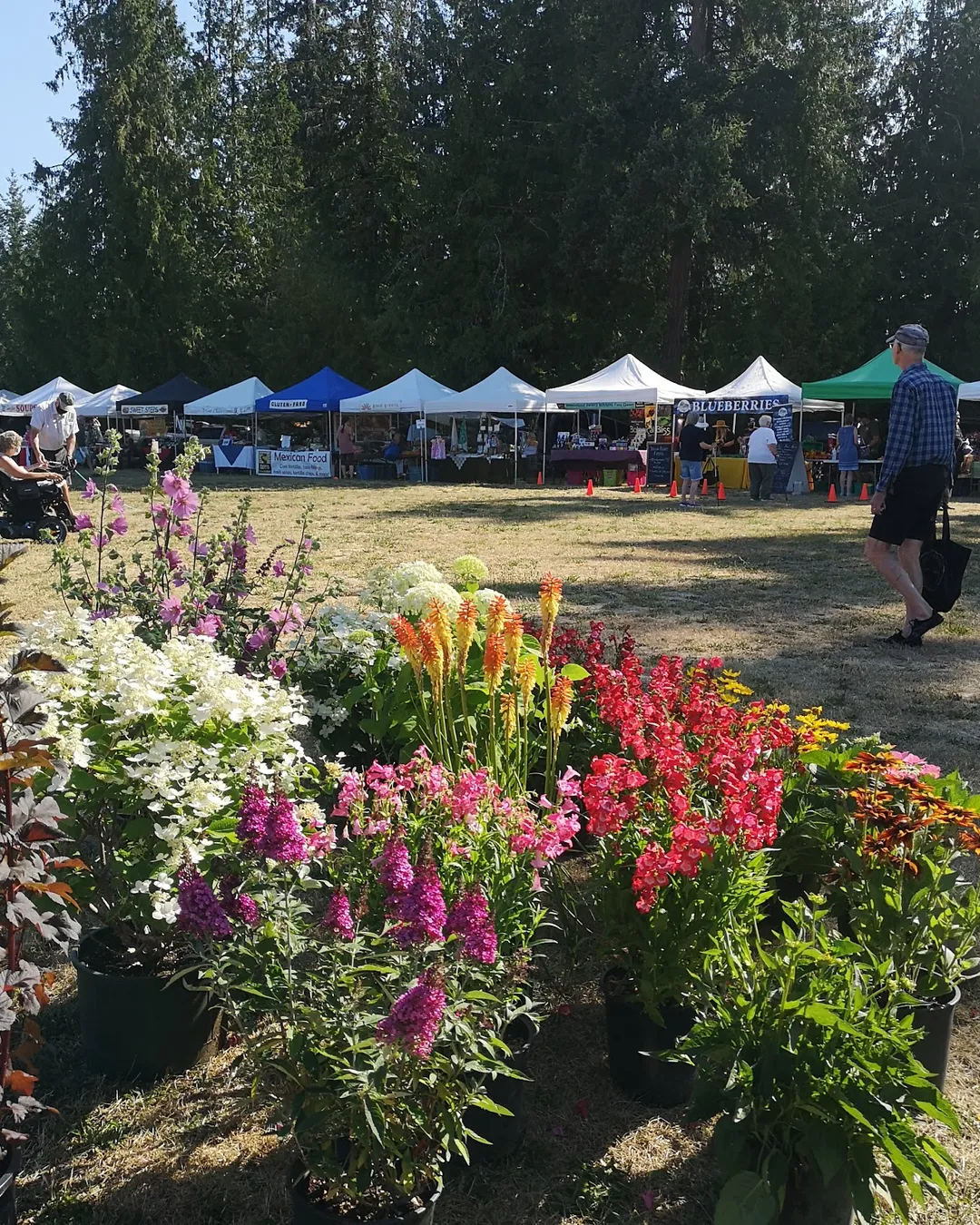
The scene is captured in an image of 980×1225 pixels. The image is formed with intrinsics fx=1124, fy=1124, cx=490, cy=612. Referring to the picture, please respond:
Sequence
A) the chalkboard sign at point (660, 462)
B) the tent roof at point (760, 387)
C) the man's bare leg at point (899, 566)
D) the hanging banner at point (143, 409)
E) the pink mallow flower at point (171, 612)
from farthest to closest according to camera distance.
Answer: the hanging banner at point (143, 409), the chalkboard sign at point (660, 462), the tent roof at point (760, 387), the man's bare leg at point (899, 566), the pink mallow flower at point (171, 612)

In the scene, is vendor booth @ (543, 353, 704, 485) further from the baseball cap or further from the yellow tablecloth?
the baseball cap

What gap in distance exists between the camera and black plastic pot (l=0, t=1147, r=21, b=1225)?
6.97 feet

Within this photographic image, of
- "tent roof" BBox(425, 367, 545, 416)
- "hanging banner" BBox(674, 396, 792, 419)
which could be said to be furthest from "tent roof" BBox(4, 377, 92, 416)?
"hanging banner" BBox(674, 396, 792, 419)

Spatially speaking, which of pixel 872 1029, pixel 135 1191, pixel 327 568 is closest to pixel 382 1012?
pixel 135 1191

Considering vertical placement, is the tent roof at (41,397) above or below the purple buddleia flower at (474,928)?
above

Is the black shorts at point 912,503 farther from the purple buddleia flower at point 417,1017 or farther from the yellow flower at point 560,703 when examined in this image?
the purple buddleia flower at point 417,1017

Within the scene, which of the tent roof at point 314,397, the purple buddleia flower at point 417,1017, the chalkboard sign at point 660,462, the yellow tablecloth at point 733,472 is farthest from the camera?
the tent roof at point 314,397

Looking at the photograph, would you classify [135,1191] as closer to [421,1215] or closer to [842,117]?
[421,1215]

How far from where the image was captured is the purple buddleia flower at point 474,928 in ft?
6.67

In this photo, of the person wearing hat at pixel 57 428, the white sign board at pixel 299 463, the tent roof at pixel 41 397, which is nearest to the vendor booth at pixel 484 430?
the white sign board at pixel 299 463

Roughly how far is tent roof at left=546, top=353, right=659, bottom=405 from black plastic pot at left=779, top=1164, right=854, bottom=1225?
2111 centimetres

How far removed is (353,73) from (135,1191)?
136 ft

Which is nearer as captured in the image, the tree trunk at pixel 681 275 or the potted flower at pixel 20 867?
the potted flower at pixel 20 867

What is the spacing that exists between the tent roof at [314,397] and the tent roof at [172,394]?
4.59 metres
